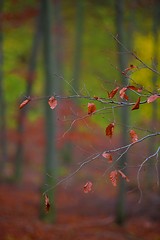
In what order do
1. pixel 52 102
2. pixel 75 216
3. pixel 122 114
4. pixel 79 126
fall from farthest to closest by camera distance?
pixel 75 216 → pixel 79 126 → pixel 122 114 → pixel 52 102

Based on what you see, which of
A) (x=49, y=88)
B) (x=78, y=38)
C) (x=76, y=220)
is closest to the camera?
(x=49, y=88)

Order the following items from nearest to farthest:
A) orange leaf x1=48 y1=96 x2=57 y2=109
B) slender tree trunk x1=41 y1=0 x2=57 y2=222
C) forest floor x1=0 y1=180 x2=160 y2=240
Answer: orange leaf x1=48 y1=96 x2=57 y2=109 < forest floor x1=0 y1=180 x2=160 y2=240 < slender tree trunk x1=41 y1=0 x2=57 y2=222

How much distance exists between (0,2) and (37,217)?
7191 millimetres

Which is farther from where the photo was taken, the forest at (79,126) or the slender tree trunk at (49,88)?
the slender tree trunk at (49,88)

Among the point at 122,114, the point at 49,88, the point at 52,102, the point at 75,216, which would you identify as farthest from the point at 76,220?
the point at 52,102

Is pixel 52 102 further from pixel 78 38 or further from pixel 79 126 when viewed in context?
pixel 78 38

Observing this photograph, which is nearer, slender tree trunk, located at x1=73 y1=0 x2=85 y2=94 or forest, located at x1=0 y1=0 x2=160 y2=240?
forest, located at x1=0 y1=0 x2=160 y2=240

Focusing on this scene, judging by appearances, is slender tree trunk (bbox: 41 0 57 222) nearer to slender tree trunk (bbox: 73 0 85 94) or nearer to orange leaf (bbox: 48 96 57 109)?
orange leaf (bbox: 48 96 57 109)

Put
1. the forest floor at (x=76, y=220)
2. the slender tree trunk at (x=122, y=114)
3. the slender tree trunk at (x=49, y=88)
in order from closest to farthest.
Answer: the forest floor at (x=76, y=220) < the slender tree trunk at (x=49, y=88) < the slender tree trunk at (x=122, y=114)

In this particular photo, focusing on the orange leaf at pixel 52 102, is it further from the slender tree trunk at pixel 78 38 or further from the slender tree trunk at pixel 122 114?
the slender tree trunk at pixel 78 38

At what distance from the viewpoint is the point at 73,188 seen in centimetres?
1902

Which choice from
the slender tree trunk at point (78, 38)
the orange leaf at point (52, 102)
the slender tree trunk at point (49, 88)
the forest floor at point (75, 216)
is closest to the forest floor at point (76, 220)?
the forest floor at point (75, 216)

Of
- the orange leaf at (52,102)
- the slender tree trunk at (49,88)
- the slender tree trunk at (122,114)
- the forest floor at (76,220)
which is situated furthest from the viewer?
the slender tree trunk at (122,114)

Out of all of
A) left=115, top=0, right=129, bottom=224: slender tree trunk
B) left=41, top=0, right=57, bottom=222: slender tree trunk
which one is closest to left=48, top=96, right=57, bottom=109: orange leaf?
left=41, top=0, right=57, bottom=222: slender tree trunk
